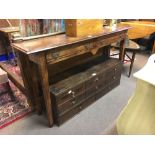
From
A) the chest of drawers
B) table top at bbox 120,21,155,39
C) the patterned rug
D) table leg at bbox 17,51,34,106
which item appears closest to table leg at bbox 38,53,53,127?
the chest of drawers

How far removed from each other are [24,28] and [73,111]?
110 centimetres

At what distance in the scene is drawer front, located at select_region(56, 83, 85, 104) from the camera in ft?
5.35

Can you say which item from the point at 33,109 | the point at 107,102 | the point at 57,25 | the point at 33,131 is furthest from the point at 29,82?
the point at 107,102

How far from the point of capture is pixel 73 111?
6.18 feet

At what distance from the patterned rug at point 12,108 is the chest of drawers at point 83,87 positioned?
0.52 m

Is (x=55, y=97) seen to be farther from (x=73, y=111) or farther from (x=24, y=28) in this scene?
(x=24, y=28)

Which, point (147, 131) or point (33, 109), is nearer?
point (147, 131)

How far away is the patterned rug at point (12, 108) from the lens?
6.15 feet

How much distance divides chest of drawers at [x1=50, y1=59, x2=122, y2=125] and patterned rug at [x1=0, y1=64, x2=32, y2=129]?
1.70 feet

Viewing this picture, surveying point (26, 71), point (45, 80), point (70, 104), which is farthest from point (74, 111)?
point (26, 71)

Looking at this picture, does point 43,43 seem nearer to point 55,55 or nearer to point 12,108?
point 55,55

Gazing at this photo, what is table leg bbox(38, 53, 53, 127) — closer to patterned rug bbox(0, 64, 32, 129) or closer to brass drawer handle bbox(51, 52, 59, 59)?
brass drawer handle bbox(51, 52, 59, 59)

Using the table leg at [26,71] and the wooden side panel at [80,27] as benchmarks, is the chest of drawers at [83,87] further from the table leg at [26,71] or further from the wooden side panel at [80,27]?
the wooden side panel at [80,27]

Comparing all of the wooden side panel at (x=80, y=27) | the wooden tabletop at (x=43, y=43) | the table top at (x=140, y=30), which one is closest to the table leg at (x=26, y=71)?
the wooden tabletop at (x=43, y=43)
